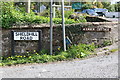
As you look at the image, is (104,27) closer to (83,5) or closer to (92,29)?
(92,29)

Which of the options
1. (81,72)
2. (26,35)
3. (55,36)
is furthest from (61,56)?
(81,72)

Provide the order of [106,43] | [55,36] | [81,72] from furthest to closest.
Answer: [55,36] < [106,43] < [81,72]

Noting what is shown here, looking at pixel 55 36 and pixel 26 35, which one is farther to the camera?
pixel 55 36

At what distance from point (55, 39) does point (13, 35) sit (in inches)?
74.6

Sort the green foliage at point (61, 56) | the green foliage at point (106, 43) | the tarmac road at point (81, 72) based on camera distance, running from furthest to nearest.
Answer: the green foliage at point (106, 43) < the green foliage at point (61, 56) < the tarmac road at point (81, 72)

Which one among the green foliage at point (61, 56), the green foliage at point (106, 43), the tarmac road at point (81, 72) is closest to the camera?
the tarmac road at point (81, 72)

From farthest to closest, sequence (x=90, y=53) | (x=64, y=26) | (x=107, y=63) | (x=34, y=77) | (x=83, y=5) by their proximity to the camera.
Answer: (x=83, y=5), (x=64, y=26), (x=90, y=53), (x=107, y=63), (x=34, y=77)

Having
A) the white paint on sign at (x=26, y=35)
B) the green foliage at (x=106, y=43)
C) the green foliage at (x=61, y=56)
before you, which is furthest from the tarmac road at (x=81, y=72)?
the white paint on sign at (x=26, y=35)

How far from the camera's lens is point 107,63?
7613 millimetres

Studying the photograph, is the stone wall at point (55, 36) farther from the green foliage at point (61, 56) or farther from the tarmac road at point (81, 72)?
the tarmac road at point (81, 72)

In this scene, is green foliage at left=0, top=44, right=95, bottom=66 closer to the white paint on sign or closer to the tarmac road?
the white paint on sign

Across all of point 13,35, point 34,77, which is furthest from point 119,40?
point 34,77

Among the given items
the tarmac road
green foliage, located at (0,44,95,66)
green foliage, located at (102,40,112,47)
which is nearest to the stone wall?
green foliage, located at (102,40,112,47)

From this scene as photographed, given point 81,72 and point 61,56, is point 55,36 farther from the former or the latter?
point 81,72
